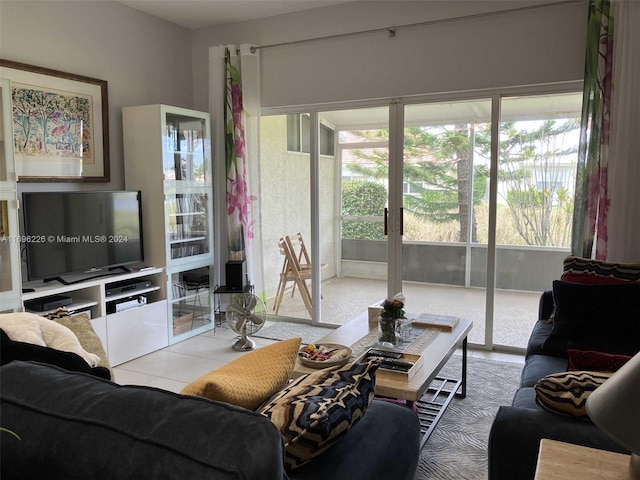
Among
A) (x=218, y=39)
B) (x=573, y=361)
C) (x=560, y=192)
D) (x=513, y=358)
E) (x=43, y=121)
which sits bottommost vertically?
(x=513, y=358)

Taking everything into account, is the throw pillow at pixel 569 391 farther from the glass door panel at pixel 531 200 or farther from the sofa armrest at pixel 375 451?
the glass door panel at pixel 531 200

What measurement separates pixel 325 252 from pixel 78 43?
8.53 ft

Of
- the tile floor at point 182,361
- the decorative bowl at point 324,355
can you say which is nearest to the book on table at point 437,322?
the decorative bowl at point 324,355

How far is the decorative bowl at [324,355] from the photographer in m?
2.27

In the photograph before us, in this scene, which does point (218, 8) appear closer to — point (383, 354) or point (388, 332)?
point (388, 332)

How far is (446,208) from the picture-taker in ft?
13.5

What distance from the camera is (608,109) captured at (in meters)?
3.34

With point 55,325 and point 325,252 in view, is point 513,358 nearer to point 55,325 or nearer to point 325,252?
point 325,252

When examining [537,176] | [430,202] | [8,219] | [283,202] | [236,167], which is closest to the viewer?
[8,219]

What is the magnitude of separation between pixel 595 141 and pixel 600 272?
3.45 ft

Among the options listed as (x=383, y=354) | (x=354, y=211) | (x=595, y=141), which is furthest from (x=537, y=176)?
(x=383, y=354)

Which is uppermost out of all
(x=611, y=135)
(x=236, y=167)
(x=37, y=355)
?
(x=611, y=135)

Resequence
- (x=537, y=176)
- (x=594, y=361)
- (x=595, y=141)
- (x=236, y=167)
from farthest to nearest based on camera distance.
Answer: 1. (x=236, y=167)
2. (x=537, y=176)
3. (x=595, y=141)
4. (x=594, y=361)

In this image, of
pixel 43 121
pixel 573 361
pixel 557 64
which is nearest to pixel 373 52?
pixel 557 64
